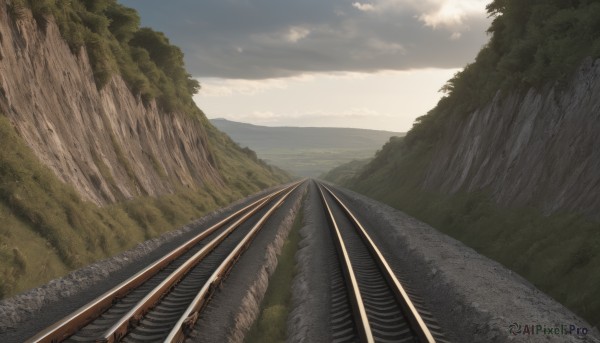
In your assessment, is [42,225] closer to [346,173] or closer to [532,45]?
[532,45]

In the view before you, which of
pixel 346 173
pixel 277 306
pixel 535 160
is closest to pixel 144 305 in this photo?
pixel 277 306

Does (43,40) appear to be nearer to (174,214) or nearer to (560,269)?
(174,214)

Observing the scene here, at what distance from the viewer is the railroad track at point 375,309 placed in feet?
24.5

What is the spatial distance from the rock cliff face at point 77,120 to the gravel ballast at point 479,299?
526 inches

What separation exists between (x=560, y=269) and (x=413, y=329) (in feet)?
18.4

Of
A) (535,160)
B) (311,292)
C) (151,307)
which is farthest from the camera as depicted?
(535,160)

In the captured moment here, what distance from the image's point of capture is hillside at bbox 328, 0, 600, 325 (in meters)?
11.1

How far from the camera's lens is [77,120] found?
1953 cm

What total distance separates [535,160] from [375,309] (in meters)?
11.2

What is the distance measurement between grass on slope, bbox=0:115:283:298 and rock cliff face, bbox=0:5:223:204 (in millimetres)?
1218

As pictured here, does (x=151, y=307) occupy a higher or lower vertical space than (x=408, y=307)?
lower

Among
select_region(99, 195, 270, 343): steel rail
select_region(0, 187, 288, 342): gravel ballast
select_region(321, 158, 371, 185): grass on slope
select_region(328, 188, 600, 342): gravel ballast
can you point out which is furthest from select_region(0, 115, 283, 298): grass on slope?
select_region(321, 158, 371, 185): grass on slope

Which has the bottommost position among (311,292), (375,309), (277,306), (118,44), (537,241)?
(277,306)

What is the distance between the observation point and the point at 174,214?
21734 mm
